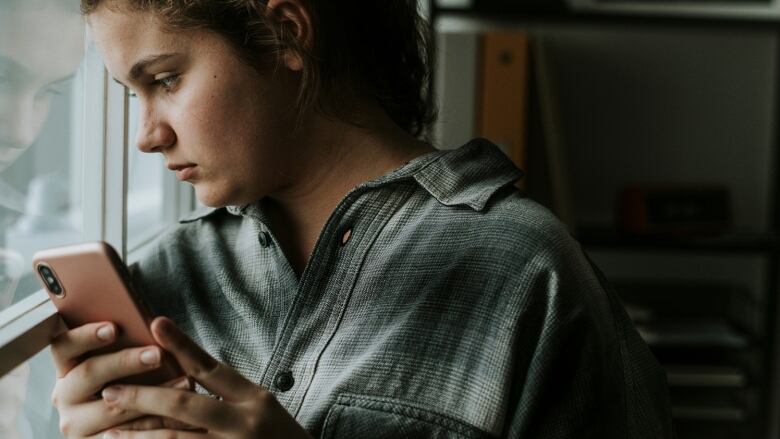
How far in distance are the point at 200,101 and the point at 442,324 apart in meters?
0.26

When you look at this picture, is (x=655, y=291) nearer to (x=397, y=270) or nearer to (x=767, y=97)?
(x=767, y=97)

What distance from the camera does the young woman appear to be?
2.42ft

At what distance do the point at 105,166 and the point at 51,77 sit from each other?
13cm

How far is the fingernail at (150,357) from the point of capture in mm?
622

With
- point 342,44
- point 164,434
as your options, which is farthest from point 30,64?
point 164,434

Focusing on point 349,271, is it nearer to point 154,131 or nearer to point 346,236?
point 346,236

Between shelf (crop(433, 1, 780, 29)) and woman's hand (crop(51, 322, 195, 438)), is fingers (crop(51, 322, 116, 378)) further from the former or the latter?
shelf (crop(433, 1, 780, 29))

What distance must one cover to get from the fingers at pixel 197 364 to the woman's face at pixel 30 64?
10.7 inches

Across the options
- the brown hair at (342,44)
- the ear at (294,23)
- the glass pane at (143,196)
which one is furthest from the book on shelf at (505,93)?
the ear at (294,23)

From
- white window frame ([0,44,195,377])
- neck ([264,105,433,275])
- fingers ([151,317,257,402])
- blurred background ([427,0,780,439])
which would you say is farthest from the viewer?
blurred background ([427,0,780,439])

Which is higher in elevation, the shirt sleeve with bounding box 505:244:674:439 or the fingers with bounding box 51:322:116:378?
the fingers with bounding box 51:322:116:378

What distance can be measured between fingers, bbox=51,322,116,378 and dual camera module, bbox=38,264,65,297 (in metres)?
0.03

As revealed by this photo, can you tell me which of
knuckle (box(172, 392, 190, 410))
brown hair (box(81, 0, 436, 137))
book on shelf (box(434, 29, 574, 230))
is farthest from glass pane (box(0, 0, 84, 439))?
book on shelf (box(434, 29, 574, 230))

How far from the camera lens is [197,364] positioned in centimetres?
62
